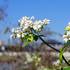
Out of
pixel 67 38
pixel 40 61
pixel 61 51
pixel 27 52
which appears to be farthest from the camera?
pixel 27 52

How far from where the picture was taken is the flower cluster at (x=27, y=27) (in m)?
1.87

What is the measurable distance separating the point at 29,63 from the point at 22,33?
4.49m

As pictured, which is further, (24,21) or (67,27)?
A: (24,21)

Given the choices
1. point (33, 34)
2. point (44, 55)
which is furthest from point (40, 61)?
point (33, 34)

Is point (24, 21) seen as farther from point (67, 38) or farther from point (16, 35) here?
point (67, 38)

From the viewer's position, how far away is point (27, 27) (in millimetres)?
1872

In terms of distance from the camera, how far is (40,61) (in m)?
6.17

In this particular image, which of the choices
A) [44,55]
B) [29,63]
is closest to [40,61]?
[29,63]

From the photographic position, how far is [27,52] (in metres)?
7.31

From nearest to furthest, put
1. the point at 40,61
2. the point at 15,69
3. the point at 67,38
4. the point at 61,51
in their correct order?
1. the point at 67,38
2. the point at 61,51
3. the point at 40,61
4. the point at 15,69

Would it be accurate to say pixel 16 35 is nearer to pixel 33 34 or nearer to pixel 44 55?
pixel 33 34

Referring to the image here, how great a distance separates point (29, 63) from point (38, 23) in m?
4.52

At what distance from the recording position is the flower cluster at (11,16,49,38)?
187 cm

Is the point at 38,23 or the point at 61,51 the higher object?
the point at 38,23
